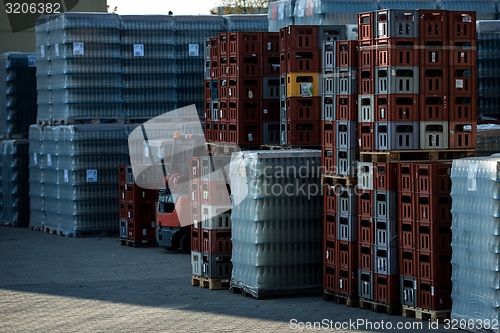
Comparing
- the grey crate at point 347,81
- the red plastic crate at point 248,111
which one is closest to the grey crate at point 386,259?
the grey crate at point 347,81

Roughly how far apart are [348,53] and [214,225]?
11.7 ft

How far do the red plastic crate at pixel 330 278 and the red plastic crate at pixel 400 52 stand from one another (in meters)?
2.90

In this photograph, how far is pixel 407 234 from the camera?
12312mm

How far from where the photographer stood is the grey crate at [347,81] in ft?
43.8

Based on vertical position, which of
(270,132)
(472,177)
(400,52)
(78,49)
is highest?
(78,49)

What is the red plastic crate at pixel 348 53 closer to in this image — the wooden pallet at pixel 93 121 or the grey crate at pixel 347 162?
the grey crate at pixel 347 162

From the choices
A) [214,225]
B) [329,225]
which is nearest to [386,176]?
[329,225]

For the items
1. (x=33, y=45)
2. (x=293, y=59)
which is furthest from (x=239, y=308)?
(x=33, y=45)

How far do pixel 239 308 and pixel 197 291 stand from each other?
1756mm

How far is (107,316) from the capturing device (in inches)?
516

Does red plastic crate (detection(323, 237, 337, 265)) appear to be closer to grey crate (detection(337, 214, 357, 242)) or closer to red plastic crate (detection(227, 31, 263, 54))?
grey crate (detection(337, 214, 357, 242))

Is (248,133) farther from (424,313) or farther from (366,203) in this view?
(424,313)

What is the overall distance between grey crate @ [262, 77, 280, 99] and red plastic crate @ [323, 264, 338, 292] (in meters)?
3.76

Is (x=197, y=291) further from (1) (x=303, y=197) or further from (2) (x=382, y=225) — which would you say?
(2) (x=382, y=225)
